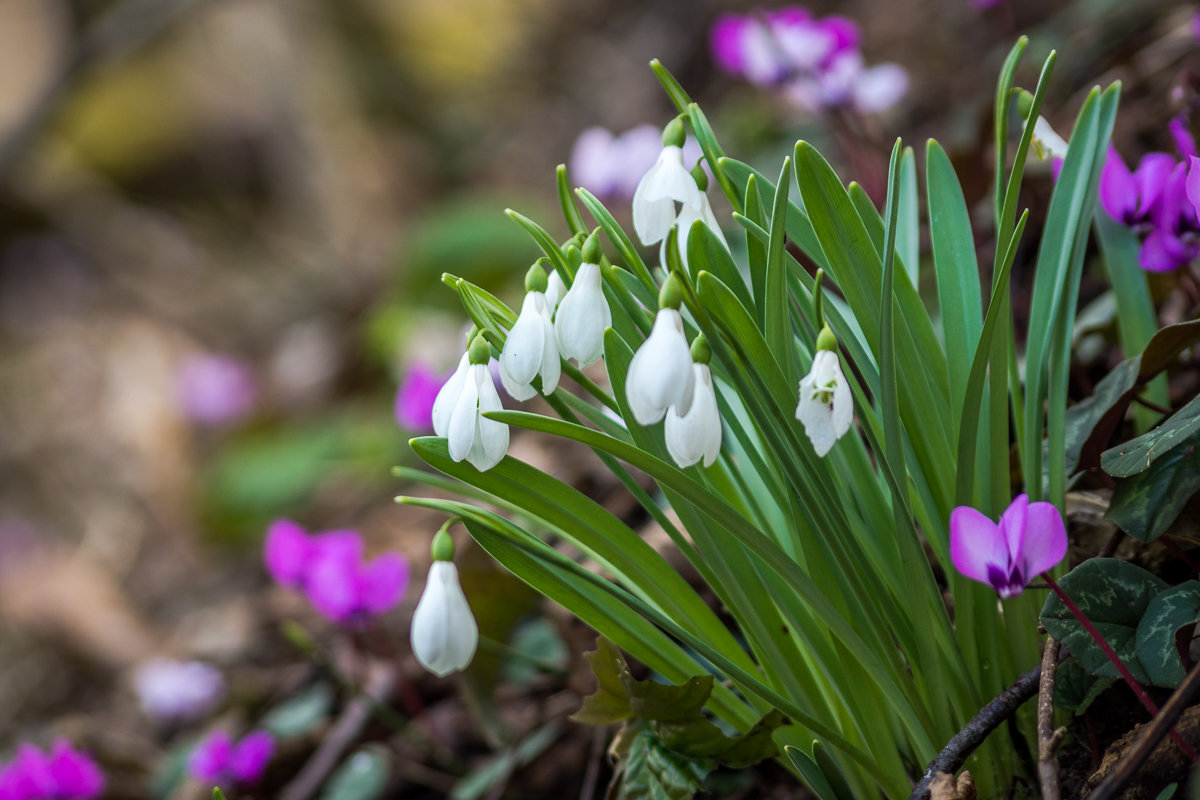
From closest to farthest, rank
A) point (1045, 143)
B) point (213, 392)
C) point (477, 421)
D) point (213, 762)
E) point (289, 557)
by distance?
point (477, 421) < point (1045, 143) < point (213, 762) < point (289, 557) < point (213, 392)

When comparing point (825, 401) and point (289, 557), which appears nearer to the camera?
point (825, 401)

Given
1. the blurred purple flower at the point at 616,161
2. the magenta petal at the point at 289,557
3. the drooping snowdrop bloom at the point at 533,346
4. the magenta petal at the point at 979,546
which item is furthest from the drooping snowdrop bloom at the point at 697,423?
the blurred purple flower at the point at 616,161

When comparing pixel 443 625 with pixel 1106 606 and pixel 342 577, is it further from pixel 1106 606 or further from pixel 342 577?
pixel 342 577

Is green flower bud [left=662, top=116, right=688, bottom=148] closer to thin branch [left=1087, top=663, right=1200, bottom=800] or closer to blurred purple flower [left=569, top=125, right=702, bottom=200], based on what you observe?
thin branch [left=1087, top=663, right=1200, bottom=800]

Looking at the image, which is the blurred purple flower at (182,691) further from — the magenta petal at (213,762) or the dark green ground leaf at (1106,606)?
the dark green ground leaf at (1106,606)

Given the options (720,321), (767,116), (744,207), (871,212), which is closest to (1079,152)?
(871,212)

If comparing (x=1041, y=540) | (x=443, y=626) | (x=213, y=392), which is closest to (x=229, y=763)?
(x=443, y=626)

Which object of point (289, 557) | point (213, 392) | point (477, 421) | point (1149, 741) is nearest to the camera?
point (1149, 741)
